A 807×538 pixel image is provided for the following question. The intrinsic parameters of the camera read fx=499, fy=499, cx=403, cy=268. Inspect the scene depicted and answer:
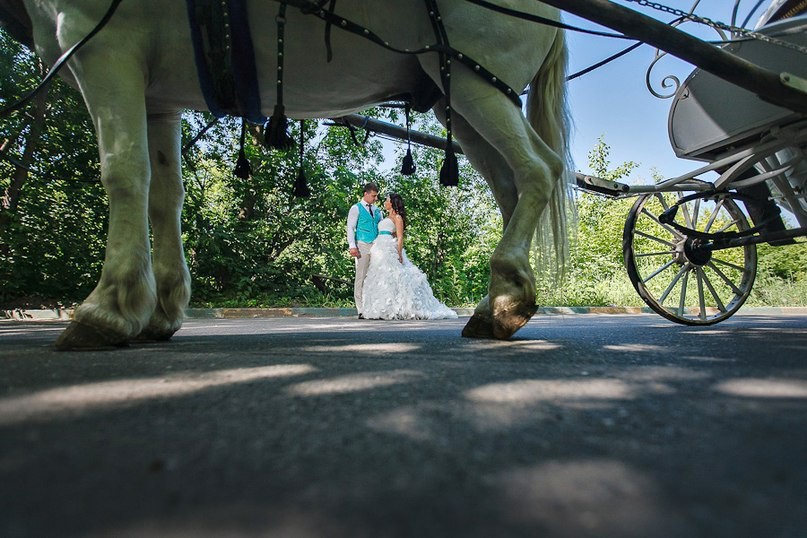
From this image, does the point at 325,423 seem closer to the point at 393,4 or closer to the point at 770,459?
the point at 770,459

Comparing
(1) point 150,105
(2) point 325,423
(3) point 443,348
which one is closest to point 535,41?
(3) point 443,348

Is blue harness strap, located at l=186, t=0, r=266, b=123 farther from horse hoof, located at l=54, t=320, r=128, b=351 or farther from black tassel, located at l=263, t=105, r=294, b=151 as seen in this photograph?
horse hoof, located at l=54, t=320, r=128, b=351

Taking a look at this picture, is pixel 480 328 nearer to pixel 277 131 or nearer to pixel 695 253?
pixel 277 131

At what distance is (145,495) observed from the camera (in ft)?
1.61

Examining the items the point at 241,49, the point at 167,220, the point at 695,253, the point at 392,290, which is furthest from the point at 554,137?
the point at 392,290

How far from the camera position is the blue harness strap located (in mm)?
1899

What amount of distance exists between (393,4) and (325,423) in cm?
184

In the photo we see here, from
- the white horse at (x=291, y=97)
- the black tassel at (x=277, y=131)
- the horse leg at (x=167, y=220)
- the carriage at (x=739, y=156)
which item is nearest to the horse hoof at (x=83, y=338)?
the white horse at (x=291, y=97)

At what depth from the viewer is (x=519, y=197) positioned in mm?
2104

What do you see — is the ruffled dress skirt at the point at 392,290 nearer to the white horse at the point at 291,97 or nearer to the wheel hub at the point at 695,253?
the wheel hub at the point at 695,253

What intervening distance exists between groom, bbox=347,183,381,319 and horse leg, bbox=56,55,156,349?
15.9 ft

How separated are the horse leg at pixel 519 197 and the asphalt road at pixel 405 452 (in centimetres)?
80

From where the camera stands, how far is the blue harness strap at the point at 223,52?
190 cm

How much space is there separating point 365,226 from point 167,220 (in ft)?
14.9
